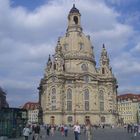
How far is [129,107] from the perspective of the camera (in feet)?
492

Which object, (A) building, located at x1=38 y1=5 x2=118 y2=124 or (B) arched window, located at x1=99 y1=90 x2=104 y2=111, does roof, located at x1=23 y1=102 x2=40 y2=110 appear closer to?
(A) building, located at x1=38 y1=5 x2=118 y2=124

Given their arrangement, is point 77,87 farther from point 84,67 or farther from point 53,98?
point 84,67

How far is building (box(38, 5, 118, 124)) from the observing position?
317 ft

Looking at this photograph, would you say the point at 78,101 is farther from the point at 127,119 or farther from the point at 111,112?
the point at 127,119

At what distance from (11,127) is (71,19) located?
79.7 m

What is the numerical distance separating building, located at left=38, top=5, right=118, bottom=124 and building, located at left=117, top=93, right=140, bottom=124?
43893 millimetres

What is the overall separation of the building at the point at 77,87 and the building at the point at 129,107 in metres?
43.9

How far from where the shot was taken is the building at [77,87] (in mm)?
96750

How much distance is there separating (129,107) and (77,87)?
56.6 metres

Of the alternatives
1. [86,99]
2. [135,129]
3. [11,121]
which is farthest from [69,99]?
[11,121]

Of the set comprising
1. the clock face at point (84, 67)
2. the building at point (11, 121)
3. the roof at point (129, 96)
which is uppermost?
the clock face at point (84, 67)

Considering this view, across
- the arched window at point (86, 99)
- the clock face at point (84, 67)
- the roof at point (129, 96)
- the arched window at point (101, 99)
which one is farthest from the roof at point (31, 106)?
the arched window at point (86, 99)

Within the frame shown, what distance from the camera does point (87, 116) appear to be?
97.4 metres

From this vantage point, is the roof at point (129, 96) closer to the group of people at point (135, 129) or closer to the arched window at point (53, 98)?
the arched window at point (53, 98)
